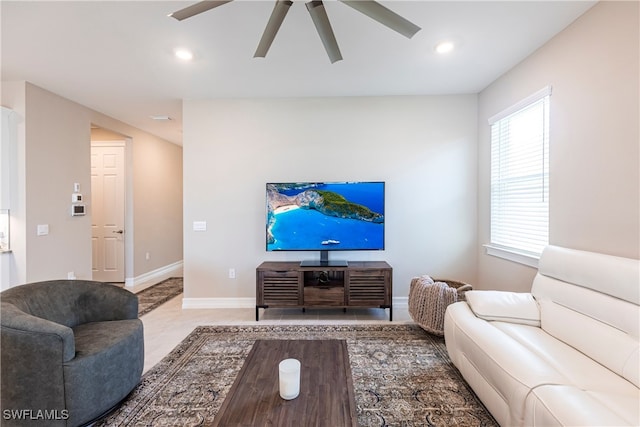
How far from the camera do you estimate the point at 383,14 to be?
5.19 ft

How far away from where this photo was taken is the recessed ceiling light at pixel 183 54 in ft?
8.14

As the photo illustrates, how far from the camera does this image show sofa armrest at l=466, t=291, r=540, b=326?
6.67 feet

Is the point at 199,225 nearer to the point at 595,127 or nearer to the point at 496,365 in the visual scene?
the point at 496,365

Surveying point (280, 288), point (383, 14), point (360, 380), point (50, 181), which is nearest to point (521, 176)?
point (383, 14)

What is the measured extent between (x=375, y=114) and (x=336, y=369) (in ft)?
9.77

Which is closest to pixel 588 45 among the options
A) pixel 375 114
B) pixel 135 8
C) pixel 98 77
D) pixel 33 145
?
pixel 375 114

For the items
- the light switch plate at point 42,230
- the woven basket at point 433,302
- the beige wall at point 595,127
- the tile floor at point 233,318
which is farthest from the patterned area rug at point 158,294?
the beige wall at point 595,127

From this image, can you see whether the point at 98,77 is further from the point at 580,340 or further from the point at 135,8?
the point at 580,340

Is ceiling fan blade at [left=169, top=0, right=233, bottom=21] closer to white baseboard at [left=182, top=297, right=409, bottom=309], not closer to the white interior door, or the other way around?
white baseboard at [left=182, top=297, right=409, bottom=309]

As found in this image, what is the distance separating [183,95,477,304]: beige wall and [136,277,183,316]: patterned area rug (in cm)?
55

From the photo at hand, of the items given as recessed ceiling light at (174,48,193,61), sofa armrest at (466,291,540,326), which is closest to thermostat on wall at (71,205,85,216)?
recessed ceiling light at (174,48,193,61)

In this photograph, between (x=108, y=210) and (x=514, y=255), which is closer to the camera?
(x=514, y=255)

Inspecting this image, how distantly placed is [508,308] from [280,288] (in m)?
2.15

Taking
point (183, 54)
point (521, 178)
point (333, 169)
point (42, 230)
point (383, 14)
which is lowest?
point (42, 230)
